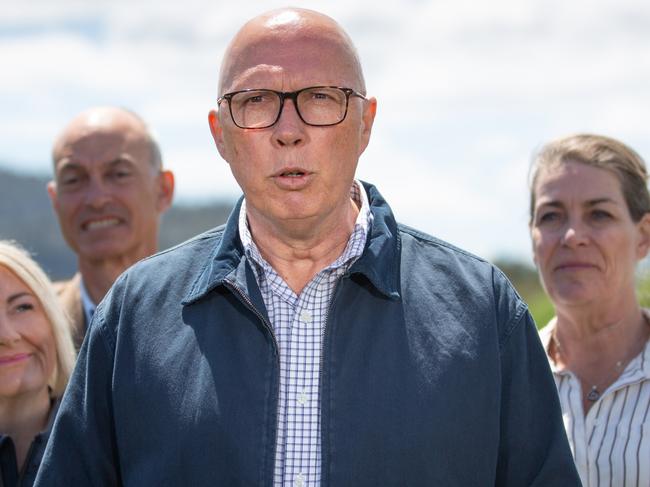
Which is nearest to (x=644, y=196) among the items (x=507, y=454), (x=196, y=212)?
(x=507, y=454)

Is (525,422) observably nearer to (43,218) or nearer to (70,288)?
(70,288)

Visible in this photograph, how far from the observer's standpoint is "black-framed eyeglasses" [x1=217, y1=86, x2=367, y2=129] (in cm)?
244

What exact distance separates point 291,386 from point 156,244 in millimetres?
2635

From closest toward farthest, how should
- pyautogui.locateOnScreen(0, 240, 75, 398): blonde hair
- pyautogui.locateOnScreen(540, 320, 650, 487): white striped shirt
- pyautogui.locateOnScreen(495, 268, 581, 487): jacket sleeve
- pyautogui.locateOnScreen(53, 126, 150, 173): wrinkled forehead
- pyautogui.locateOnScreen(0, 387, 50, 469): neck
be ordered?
pyautogui.locateOnScreen(495, 268, 581, 487): jacket sleeve < pyautogui.locateOnScreen(540, 320, 650, 487): white striped shirt < pyautogui.locateOnScreen(0, 387, 50, 469): neck < pyautogui.locateOnScreen(0, 240, 75, 398): blonde hair < pyautogui.locateOnScreen(53, 126, 150, 173): wrinkled forehead

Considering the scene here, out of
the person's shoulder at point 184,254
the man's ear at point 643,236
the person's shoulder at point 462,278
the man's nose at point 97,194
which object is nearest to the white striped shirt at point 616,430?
the man's ear at point 643,236

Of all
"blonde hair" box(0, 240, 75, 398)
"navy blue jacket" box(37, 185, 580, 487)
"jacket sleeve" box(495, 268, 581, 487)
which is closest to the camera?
"navy blue jacket" box(37, 185, 580, 487)

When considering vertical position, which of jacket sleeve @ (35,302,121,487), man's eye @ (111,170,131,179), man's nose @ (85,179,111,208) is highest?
man's eye @ (111,170,131,179)

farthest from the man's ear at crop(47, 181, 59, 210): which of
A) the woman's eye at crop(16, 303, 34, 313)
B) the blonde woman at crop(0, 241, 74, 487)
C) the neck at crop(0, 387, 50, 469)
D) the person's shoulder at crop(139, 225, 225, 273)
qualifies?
the person's shoulder at crop(139, 225, 225, 273)

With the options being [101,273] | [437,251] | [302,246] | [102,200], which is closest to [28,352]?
[101,273]

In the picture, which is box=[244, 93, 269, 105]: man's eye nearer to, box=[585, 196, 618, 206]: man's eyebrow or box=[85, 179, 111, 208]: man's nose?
box=[585, 196, 618, 206]: man's eyebrow

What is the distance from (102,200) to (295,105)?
7.79 ft

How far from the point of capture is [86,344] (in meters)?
2.55

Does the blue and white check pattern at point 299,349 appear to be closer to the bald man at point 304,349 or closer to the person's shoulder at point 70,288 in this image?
the bald man at point 304,349

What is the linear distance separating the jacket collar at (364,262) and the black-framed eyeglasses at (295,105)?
313 millimetres
